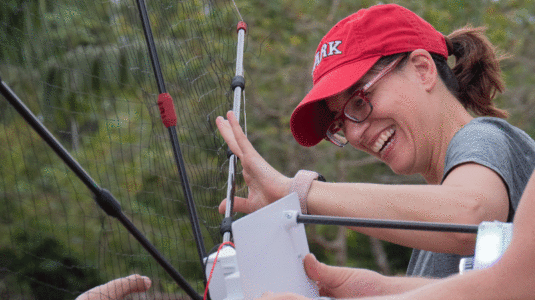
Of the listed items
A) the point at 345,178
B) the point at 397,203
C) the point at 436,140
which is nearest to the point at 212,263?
the point at 397,203

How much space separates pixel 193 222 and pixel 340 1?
4908 millimetres

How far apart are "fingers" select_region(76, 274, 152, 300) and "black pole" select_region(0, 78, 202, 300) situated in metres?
0.13

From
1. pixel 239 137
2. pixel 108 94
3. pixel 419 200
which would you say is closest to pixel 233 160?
pixel 239 137

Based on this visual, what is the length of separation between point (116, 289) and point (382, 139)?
74cm

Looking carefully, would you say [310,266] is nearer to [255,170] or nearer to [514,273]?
[255,170]

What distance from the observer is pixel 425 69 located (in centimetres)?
138

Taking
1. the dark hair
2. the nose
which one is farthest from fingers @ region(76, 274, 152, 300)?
the dark hair

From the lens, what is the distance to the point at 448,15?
5.43m

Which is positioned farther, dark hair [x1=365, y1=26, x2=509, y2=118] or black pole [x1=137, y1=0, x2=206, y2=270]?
dark hair [x1=365, y1=26, x2=509, y2=118]

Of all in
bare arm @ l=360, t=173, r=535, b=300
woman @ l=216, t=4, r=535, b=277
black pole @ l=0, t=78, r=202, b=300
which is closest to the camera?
bare arm @ l=360, t=173, r=535, b=300

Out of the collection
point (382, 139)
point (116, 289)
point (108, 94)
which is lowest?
point (116, 289)

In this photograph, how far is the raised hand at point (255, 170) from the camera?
117 centimetres

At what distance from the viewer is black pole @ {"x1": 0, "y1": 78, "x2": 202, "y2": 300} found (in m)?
0.91

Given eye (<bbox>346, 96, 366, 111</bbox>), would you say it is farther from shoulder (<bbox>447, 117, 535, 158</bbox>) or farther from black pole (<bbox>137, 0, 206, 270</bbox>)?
black pole (<bbox>137, 0, 206, 270</bbox>)
